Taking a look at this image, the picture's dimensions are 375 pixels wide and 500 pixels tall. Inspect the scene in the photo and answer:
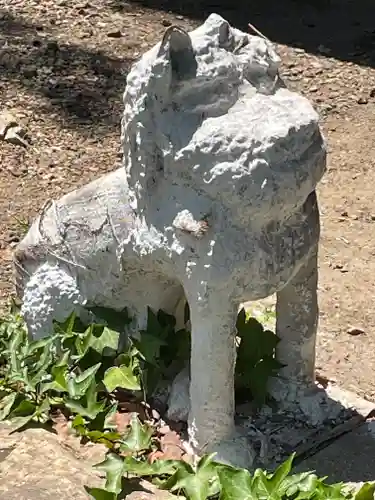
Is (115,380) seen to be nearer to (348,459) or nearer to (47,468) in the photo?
(47,468)

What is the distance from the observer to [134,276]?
3.44m

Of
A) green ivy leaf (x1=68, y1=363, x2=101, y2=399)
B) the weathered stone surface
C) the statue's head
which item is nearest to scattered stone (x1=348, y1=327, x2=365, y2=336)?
the weathered stone surface

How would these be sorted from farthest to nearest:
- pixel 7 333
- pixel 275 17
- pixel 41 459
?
pixel 275 17 → pixel 7 333 → pixel 41 459

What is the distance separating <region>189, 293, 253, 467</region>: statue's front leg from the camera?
314 cm

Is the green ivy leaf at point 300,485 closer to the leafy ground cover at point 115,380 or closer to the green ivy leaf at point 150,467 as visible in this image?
the leafy ground cover at point 115,380

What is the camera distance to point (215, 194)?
3.02 meters

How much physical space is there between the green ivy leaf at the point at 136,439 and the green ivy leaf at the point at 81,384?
19cm

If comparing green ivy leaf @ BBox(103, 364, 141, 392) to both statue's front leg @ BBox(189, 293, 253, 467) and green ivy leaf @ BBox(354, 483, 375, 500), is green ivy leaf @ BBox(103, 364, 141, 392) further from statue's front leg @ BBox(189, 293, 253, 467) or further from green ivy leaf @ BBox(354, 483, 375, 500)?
green ivy leaf @ BBox(354, 483, 375, 500)

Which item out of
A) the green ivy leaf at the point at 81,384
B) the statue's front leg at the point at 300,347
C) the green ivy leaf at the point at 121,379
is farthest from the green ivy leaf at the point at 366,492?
the green ivy leaf at the point at 81,384

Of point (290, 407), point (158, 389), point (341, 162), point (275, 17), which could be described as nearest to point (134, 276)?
point (158, 389)

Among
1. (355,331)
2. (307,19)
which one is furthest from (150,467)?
(307,19)

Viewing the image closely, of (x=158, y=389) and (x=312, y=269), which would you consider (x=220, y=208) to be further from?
(x=158, y=389)

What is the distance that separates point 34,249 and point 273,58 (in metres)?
1.06

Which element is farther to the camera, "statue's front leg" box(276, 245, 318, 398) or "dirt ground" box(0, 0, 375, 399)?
"dirt ground" box(0, 0, 375, 399)
